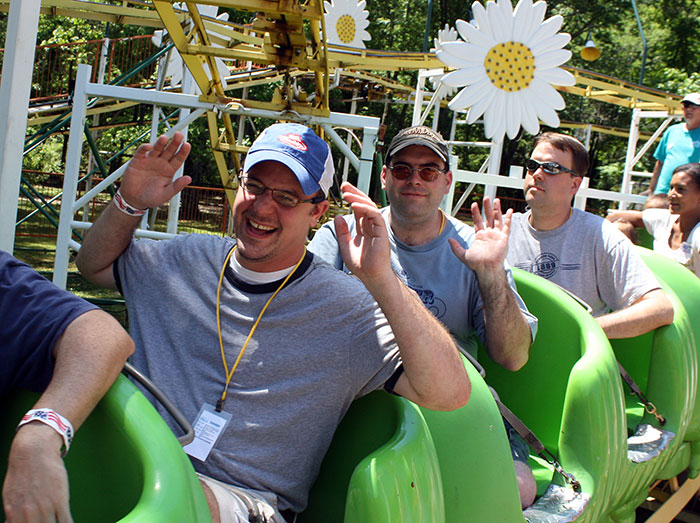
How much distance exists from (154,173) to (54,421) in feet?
2.79

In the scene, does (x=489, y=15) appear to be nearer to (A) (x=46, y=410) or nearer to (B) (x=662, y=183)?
(B) (x=662, y=183)

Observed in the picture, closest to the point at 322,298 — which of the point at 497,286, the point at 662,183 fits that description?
the point at 497,286

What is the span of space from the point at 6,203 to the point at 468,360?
122 cm

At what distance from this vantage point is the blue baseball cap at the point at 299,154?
1.65 m

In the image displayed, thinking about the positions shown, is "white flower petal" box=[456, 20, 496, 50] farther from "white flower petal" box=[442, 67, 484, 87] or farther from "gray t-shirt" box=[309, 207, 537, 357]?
"gray t-shirt" box=[309, 207, 537, 357]

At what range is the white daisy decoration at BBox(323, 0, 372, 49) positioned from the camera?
291 inches

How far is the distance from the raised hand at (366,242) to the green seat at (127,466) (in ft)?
1.75

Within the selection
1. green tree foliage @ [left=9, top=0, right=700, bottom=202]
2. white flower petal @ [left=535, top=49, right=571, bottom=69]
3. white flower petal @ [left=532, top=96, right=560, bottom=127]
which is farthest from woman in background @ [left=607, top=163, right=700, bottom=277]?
green tree foliage @ [left=9, top=0, right=700, bottom=202]

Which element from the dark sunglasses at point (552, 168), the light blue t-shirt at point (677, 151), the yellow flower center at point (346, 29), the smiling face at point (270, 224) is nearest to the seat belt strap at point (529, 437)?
the smiling face at point (270, 224)

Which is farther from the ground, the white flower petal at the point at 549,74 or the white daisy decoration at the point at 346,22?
the white daisy decoration at the point at 346,22

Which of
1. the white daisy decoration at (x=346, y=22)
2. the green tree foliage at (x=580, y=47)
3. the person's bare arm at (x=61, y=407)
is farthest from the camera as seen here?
the green tree foliage at (x=580, y=47)

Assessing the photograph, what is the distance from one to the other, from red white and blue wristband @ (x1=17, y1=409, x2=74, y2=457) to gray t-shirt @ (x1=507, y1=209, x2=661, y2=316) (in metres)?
2.11

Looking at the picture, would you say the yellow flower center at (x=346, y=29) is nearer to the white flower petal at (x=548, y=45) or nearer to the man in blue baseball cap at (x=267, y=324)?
the white flower petal at (x=548, y=45)

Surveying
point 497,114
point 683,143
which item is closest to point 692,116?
point 683,143
